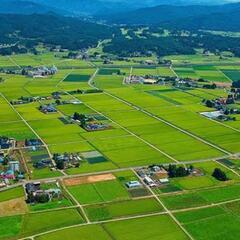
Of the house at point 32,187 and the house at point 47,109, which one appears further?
the house at point 47,109

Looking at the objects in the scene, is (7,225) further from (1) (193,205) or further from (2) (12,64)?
(2) (12,64)

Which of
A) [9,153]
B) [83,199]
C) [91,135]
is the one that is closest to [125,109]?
[91,135]

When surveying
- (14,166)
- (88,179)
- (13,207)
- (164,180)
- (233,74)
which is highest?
(233,74)

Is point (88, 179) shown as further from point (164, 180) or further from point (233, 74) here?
point (233, 74)

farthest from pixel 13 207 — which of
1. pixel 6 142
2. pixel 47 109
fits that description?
pixel 47 109

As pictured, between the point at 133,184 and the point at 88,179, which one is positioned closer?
the point at 133,184

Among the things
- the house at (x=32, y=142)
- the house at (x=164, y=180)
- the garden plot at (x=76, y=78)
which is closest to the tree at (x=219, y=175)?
the house at (x=164, y=180)

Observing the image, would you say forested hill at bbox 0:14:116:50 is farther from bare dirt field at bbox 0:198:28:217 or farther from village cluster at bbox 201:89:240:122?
bare dirt field at bbox 0:198:28:217

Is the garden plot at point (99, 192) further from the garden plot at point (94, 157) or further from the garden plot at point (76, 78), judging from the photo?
the garden plot at point (76, 78)
